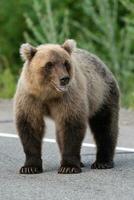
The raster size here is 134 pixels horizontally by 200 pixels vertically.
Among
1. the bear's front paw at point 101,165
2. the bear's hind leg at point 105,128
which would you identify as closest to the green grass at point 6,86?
the bear's hind leg at point 105,128

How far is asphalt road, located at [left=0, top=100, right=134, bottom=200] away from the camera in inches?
314

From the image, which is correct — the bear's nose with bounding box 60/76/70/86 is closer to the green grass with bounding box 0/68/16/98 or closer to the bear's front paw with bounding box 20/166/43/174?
the bear's front paw with bounding box 20/166/43/174

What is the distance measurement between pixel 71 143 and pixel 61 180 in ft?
1.66

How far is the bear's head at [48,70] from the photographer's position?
→ 8945mm

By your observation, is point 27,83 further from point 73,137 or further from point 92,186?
point 92,186

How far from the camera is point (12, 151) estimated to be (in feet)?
35.1

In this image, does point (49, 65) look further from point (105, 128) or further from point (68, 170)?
point (105, 128)

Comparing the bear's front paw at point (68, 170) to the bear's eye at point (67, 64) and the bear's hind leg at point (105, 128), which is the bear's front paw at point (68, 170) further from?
the bear's eye at point (67, 64)

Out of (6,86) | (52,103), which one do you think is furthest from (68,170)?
(6,86)

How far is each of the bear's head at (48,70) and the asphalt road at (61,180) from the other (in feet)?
2.79

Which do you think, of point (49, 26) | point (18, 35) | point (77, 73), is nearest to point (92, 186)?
point (77, 73)

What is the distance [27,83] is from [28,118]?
34 cm

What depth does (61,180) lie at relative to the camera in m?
8.72

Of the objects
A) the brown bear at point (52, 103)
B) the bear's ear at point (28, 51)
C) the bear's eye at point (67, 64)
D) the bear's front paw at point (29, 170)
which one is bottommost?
the bear's front paw at point (29, 170)
